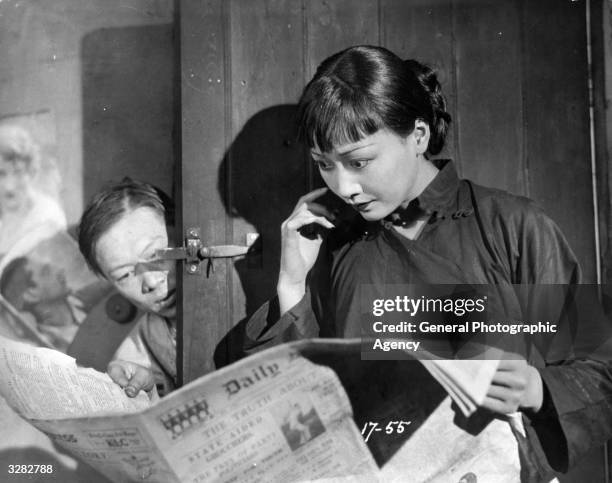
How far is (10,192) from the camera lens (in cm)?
181

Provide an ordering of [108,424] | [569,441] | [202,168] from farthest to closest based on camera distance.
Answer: [202,168]
[569,441]
[108,424]

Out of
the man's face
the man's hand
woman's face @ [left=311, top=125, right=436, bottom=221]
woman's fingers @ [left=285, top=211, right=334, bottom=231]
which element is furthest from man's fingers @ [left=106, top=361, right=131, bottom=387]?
woman's face @ [left=311, top=125, right=436, bottom=221]

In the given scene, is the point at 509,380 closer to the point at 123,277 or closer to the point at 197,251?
the point at 197,251

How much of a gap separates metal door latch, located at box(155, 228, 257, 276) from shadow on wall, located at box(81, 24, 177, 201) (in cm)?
21

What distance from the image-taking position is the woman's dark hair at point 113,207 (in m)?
1.77

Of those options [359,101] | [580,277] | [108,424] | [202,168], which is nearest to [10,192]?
[202,168]

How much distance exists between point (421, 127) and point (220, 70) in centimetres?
45

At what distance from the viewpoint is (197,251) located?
1.64 metres

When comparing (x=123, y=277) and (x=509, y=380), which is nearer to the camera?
(x=509, y=380)

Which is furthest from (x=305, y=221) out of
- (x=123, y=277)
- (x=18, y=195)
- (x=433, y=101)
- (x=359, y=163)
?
(x=18, y=195)

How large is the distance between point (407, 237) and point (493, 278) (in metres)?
0.18

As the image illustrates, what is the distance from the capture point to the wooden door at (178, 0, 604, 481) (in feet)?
5.43

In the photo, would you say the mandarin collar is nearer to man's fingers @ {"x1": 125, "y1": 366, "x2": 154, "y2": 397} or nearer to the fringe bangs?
the fringe bangs

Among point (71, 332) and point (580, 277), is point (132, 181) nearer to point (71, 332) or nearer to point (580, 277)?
point (71, 332)
